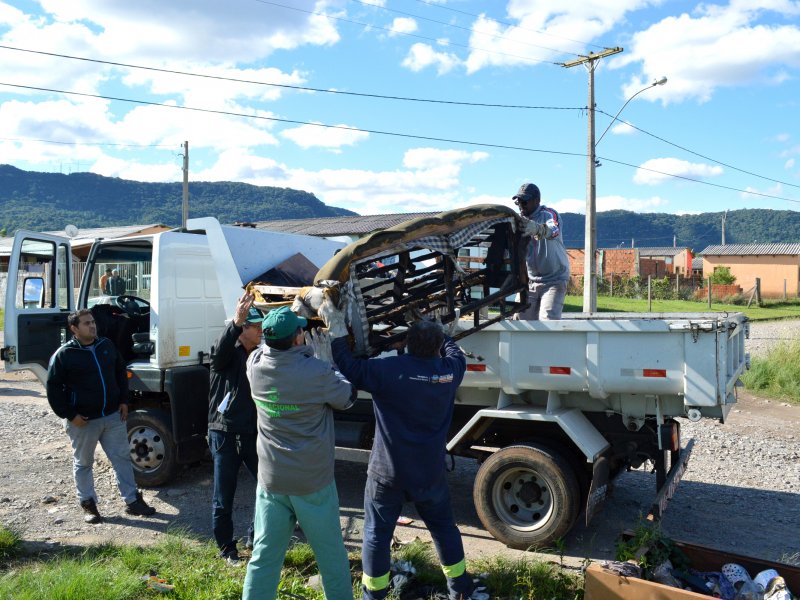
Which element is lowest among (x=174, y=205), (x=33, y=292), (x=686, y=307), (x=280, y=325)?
(x=280, y=325)

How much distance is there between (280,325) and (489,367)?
7.31 feet

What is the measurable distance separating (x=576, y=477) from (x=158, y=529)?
3326mm

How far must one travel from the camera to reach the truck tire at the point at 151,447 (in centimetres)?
636

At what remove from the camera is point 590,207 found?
18531 mm

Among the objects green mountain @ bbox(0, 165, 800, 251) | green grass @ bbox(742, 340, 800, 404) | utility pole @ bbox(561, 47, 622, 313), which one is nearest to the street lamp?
utility pole @ bbox(561, 47, 622, 313)

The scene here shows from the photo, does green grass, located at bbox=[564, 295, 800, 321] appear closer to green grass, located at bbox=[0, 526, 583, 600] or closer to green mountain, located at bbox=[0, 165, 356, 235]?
green grass, located at bbox=[0, 526, 583, 600]

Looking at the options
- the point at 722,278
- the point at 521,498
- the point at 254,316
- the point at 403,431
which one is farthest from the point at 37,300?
the point at 722,278

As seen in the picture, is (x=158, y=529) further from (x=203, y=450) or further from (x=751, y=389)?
(x=751, y=389)

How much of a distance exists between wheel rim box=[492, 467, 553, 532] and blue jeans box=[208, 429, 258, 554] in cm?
184

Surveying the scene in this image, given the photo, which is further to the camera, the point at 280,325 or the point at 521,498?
the point at 521,498

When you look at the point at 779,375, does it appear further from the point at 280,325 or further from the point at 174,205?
the point at 174,205

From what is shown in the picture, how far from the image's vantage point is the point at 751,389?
11.4 meters

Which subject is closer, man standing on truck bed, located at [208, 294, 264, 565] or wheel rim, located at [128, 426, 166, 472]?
man standing on truck bed, located at [208, 294, 264, 565]

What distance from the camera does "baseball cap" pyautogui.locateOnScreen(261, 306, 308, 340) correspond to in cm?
349
